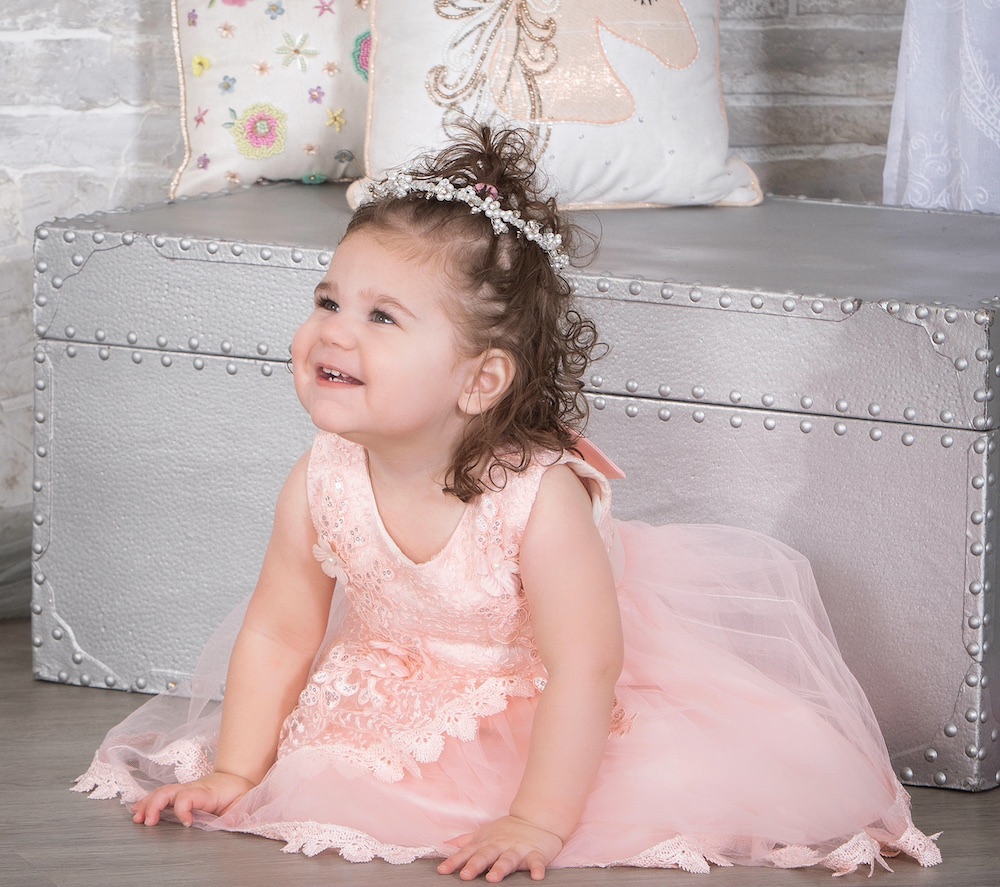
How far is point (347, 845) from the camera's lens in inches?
40.0

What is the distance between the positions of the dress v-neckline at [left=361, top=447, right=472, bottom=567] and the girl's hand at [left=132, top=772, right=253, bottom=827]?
213mm

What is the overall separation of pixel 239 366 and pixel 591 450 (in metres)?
0.37

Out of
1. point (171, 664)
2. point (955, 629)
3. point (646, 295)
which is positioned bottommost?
point (171, 664)

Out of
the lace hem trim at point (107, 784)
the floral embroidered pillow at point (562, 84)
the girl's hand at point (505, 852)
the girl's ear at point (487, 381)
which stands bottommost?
the lace hem trim at point (107, 784)

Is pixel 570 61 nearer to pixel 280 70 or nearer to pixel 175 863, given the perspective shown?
pixel 280 70

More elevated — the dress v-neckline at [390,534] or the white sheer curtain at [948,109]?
the white sheer curtain at [948,109]

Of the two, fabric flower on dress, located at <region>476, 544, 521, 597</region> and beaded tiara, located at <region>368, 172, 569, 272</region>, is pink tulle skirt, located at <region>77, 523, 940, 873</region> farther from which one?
beaded tiara, located at <region>368, 172, 569, 272</region>

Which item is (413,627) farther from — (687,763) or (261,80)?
(261,80)

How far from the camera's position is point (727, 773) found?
41.6 inches

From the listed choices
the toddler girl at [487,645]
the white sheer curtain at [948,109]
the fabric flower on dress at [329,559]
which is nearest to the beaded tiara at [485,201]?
the toddler girl at [487,645]

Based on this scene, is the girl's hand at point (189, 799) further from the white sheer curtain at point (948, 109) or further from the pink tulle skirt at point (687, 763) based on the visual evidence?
the white sheer curtain at point (948, 109)

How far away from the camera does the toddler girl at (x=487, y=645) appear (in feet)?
3.36

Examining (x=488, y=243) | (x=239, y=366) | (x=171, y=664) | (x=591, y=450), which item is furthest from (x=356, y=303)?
(x=171, y=664)

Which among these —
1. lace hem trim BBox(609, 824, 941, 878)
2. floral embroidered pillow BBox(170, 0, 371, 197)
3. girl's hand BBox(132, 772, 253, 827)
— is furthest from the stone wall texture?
lace hem trim BBox(609, 824, 941, 878)
